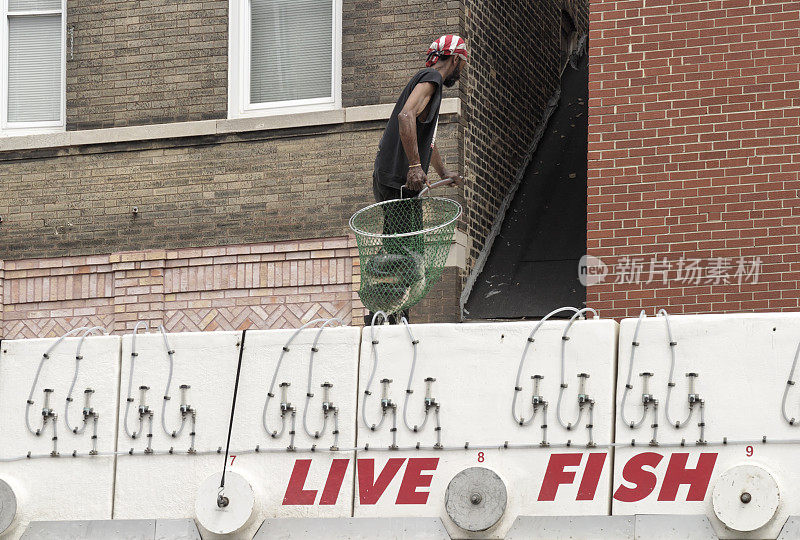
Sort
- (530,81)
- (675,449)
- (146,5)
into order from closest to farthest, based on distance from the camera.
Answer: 1. (675,449)
2. (146,5)
3. (530,81)

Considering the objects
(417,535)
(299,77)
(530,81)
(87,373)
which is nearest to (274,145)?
(299,77)

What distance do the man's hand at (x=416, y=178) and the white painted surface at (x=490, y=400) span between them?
1297 millimetres

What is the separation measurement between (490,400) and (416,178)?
→ 5.74 ft

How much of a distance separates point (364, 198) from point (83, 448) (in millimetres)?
5172

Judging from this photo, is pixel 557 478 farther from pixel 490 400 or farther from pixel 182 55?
pixel 182 55

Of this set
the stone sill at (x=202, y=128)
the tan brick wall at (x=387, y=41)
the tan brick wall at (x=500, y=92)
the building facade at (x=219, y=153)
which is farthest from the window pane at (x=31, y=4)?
the tan brick wall at (x=500, y=92)

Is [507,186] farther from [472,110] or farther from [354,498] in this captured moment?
[354,498]

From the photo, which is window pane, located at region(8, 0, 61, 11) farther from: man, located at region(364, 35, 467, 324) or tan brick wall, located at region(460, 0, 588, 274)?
man, located at region(364, 35, 467, 324)

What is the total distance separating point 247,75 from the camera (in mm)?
12836

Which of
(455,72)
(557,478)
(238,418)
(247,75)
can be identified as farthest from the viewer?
(247,75)

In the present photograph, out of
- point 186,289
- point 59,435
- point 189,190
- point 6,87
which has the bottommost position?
point 59,435

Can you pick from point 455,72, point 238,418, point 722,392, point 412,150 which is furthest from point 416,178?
point 722,392

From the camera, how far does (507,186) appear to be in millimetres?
13391

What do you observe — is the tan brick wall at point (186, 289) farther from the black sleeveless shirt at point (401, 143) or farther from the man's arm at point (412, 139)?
the man's arm at point (412, 139)
